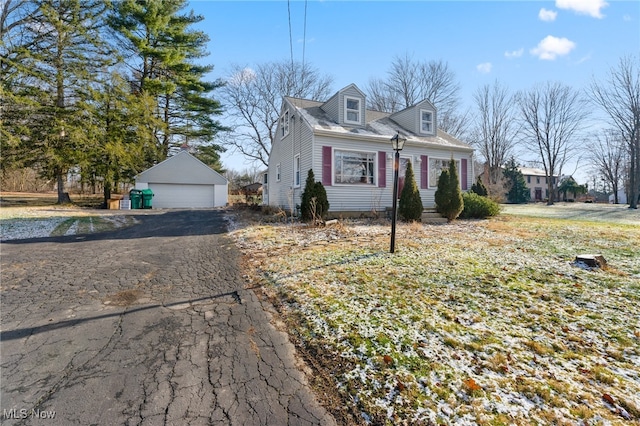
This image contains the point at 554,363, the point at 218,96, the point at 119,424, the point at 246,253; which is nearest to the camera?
the point at 119,424

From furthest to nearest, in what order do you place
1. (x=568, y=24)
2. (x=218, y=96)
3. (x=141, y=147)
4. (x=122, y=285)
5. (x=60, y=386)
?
(x=218, y=96) → (x=141, y=147) → (x=568, y=24) → (x=122, y=285) → (x=60, y=386)

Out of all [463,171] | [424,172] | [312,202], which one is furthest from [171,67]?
[463,171]

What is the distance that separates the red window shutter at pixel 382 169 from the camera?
12578 millimetres

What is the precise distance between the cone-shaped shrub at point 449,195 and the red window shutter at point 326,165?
14.6 feet

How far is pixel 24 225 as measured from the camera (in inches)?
364

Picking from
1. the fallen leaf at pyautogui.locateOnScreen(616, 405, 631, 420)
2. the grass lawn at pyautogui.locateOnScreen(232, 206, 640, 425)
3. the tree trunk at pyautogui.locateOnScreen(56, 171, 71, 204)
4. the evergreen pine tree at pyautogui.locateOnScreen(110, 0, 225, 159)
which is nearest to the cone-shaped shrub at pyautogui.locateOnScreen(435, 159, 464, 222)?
the grass lawn at pyautogui.locateOnScreen(232, 206, 640, 425)

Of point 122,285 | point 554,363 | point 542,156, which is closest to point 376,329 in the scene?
point 554,363

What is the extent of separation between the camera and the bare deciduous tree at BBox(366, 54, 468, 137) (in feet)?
88.5

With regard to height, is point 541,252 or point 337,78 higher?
point 337,78

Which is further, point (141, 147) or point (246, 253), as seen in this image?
point (141, 147)

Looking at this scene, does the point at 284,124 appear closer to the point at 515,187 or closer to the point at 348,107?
the point at 348,107

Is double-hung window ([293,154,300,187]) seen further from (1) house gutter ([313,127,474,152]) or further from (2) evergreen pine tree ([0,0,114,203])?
A: (2) evergreen pine tree ([0,0,114,203])

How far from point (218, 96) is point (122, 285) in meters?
25.2

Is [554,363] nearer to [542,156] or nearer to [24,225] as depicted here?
[24,225]
